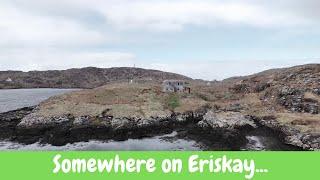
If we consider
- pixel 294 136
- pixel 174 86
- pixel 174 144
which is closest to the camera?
pixel 294 136

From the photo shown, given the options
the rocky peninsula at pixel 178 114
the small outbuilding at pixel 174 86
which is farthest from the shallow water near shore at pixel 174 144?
the small outbuilding at pixel 174 86

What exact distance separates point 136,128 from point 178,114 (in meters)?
10.1

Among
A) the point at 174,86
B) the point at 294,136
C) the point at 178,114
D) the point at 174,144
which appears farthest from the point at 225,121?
the point at 174,86

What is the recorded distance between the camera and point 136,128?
76.8 m

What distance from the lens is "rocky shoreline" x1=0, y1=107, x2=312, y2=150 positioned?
70500 millimetres

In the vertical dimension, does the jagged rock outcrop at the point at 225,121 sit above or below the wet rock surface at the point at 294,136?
above

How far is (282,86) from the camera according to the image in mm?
95312

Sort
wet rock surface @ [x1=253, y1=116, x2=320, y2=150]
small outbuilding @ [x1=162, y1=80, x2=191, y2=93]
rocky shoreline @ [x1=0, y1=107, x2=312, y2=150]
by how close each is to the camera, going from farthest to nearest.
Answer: small outbuilding @ [x1=162, y1=80, x2=191, y2=93]
rocky shoreline @ [x1=0, y1=107, x2=312, y2=150]
wet rock surface @ [x1=253, y1=116, x2=320, y2=150]

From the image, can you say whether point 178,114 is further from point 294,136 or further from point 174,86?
point 174,86

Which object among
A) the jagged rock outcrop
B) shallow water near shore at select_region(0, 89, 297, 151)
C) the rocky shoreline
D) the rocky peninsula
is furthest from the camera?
the jagged rock outcrop

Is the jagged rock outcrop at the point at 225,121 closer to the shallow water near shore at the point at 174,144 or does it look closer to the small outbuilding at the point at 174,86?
the shallow water near shore at the point at 174,144

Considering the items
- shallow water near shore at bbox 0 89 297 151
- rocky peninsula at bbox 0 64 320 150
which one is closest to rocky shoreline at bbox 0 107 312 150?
rocky peninsula at bbox 0 64 320 150

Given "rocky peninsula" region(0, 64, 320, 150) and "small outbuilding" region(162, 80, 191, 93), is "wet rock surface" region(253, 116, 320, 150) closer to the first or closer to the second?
"rocky peninsula" region(0, 64, 320, 150)

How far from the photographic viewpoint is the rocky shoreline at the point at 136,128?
70500 millimetres
